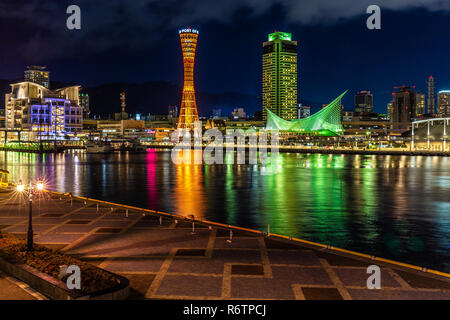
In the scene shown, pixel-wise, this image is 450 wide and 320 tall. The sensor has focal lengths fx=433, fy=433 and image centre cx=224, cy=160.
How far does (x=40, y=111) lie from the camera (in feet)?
452

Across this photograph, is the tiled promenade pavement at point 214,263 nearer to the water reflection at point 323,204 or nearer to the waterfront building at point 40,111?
the water reflection at point 323,204

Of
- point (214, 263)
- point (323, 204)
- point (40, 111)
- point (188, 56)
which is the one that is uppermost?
point (188, 56)

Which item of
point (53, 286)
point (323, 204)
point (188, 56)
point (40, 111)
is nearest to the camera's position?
point (53, 286)

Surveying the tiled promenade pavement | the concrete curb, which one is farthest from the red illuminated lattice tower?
the concrete curb

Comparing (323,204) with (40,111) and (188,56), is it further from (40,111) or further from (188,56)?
(40,111)

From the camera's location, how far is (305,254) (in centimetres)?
1087

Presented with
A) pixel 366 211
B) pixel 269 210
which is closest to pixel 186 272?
pixel 269 210

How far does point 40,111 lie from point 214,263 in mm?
141365

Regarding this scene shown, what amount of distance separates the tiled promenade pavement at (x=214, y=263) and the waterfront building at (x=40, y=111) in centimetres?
12792

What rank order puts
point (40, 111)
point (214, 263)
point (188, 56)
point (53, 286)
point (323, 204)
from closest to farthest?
point (53, 286)
point (214, 263)
point (323, 204)
point (188, 56)
point (40, 111)

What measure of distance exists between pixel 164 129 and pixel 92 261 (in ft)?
600

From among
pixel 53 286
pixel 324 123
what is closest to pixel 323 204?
pixel 53 286

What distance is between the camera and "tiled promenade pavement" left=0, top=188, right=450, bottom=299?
8.35 metres

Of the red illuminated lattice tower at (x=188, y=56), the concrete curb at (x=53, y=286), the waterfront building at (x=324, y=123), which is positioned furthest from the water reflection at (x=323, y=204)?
the waterfront building at (x=324, y=123)
